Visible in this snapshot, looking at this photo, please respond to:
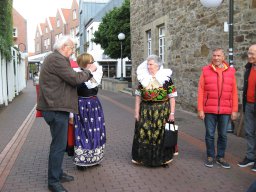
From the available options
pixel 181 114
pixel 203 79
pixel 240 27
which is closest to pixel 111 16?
pixel 181 114

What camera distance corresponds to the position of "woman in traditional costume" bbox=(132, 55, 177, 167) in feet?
17.4

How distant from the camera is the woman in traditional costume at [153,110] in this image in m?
5.32

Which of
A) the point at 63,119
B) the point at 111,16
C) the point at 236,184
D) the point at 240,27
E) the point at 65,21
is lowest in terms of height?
the point at 236,184

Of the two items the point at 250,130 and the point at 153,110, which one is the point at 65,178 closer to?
the point at 153,110

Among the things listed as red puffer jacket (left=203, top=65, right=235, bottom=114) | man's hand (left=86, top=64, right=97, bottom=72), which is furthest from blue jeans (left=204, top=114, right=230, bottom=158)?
man's hand (left=86, top=64, right=97, bottom=72)

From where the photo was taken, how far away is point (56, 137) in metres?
4.44

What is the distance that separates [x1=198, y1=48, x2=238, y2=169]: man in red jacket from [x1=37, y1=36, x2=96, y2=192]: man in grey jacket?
6.14 ft

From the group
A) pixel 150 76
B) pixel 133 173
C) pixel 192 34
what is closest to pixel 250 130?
pixel 150 76

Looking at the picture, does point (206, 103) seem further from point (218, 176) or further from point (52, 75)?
point (52, 75)

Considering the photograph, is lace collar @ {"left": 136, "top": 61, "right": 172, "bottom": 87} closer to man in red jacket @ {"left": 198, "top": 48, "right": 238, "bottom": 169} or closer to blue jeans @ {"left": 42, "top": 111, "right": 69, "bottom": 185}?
man in red jacket @ {"left": 198, "top": 48, "right": 238, "bottom": 169}

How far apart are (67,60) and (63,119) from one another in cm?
72

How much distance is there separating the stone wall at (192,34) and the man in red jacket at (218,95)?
3.33 meters

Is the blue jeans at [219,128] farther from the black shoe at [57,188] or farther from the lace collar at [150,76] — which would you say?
the black shoe at [57,188]

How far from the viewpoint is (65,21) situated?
211 ft
